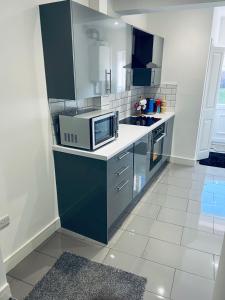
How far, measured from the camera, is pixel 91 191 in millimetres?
2104

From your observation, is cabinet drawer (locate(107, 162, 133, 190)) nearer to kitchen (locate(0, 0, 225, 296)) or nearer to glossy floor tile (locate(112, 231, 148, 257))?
kitchen (locate(0, 0, 225, 296))

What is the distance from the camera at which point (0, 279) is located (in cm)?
162

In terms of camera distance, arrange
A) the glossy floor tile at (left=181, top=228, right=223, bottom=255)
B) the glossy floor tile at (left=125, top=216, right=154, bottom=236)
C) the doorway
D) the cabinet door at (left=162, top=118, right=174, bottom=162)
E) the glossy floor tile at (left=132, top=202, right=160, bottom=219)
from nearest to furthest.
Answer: the glossy floor tile at (left=181, top=228, right=223, bottom=255)
the glossy floor tile at (left=125, top=216, right=154, bottom=236)
the glossy floor tile at (left=132, top=202, right=160, bottom=219)
the cabinet door at (left=162, top=118, right=174, bottom=162)
the doorway

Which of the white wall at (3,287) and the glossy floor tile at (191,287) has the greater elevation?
the white wall at (3,287)

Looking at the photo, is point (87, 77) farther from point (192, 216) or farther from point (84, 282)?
point (192, 216)

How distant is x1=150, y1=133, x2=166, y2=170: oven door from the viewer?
3.19 meters

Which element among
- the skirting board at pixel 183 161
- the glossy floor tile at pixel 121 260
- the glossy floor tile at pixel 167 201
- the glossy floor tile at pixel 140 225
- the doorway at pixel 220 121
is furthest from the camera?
the doorway at pixel 220 121

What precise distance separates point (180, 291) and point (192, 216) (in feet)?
3.55

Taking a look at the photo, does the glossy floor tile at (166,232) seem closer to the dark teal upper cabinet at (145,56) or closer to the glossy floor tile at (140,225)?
the glossy floor tile at (140,225)

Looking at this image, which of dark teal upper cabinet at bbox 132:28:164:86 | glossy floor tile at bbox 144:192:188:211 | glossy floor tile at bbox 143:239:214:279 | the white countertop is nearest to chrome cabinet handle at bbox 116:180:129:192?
the white countertop

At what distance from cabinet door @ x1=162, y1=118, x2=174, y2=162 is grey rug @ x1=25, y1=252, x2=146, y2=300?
2.27 m

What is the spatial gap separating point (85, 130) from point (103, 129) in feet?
0.80

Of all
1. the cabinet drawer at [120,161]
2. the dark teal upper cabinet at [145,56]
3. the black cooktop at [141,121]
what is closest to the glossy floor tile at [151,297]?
the cabinet drawer at [120,161]

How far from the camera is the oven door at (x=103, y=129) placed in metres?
2.03
